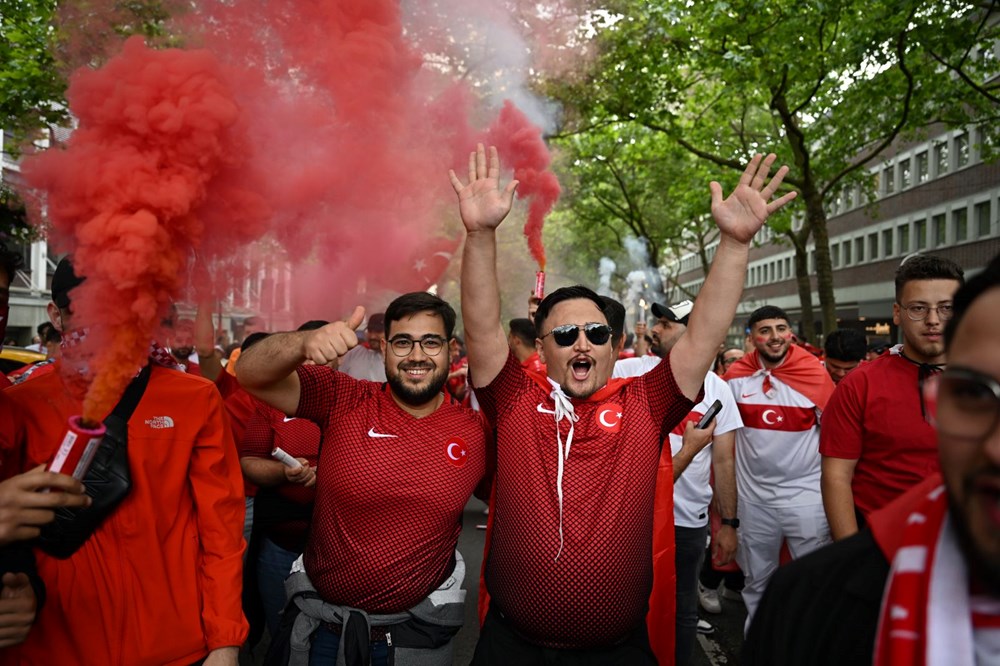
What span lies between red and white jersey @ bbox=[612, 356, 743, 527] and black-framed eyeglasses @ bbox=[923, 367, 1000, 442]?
3.46 meters

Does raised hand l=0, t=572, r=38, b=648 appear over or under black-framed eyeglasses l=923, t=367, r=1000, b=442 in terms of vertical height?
under

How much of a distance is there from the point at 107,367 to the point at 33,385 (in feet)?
1.59

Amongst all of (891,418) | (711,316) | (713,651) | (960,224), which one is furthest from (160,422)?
(960,224)

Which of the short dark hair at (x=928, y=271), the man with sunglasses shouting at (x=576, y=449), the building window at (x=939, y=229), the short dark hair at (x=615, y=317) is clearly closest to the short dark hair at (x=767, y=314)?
the short dark hair at (x=615, y=317)

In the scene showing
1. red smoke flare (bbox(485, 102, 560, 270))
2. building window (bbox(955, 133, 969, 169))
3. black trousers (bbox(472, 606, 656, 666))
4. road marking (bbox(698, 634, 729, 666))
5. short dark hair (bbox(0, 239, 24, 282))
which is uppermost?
building window (bbox(955, 133, 969, 169))

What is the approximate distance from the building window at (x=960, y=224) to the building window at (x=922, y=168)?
292 cm

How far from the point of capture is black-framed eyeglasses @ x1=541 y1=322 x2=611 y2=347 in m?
3.08

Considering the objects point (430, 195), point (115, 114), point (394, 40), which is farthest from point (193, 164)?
point (430, 195)

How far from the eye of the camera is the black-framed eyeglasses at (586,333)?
3.08 meters

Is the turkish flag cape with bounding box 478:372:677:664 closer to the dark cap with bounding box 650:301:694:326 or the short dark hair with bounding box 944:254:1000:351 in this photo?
the short dark hair with bounding box 944:254:1000:351

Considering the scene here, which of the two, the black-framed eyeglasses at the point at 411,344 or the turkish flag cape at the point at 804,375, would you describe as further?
the turkish flag cape at the point at 804,375

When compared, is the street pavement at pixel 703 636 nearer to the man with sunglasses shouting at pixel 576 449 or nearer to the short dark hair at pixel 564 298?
the man with sunglasses shouting at pixel 576 449

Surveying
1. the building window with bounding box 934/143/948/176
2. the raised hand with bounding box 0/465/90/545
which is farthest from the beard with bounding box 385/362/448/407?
the building window with bounding box 934/143/948/176

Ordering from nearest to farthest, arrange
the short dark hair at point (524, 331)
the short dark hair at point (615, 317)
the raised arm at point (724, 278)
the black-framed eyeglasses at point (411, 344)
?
1. the raised arm at point (724, 278)
2. the black-framed eyeglasses at point (411, 344)
3. the short dark hair at point (615, 317)
4. the short dark hair at point (524, 331)
